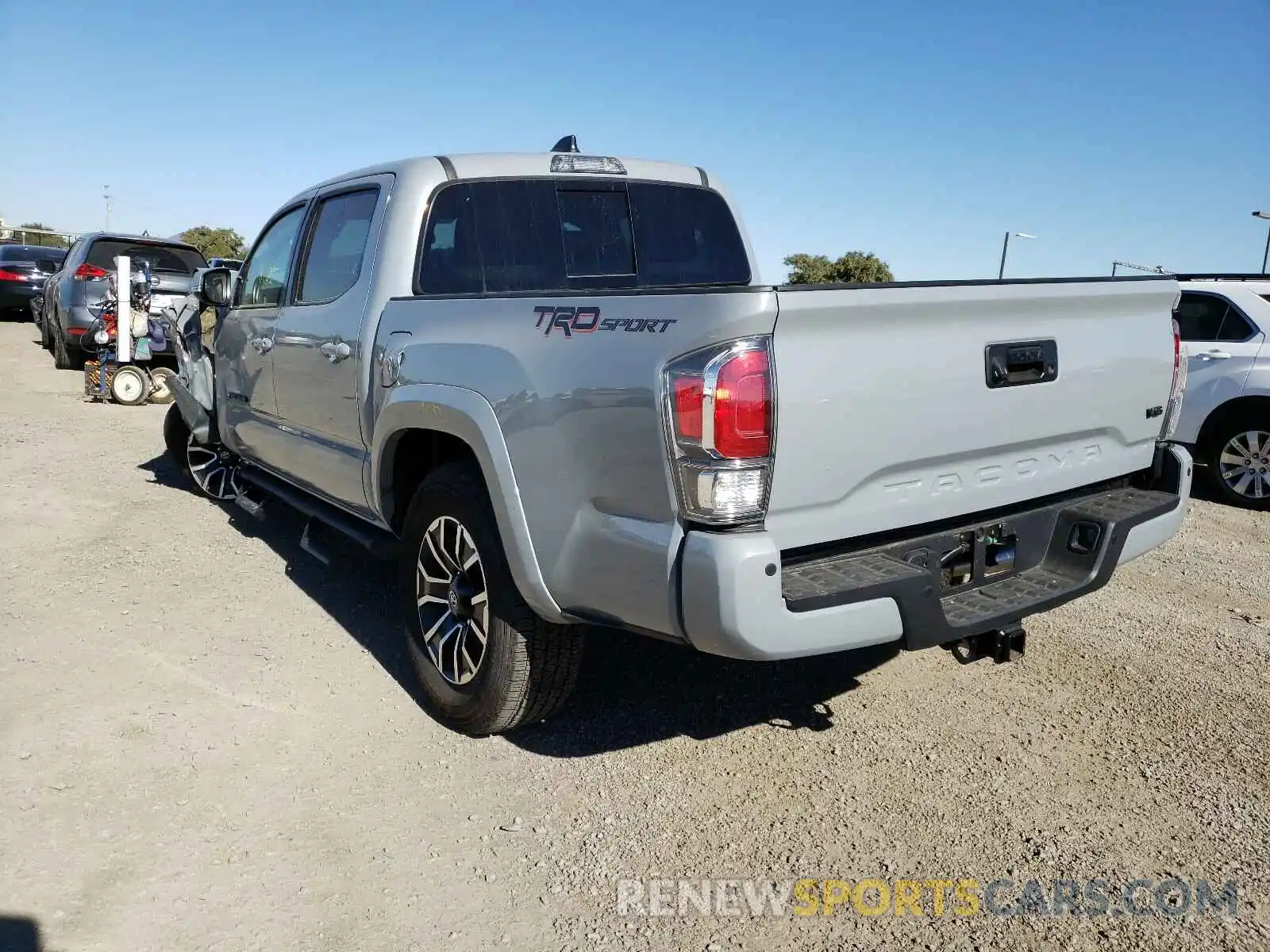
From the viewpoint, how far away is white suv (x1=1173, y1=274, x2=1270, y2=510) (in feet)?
24.9

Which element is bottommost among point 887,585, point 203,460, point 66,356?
point 203,460

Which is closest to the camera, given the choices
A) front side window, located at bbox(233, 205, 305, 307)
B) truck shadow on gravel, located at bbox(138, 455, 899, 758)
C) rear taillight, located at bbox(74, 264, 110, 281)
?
truck shadow on gravel, located at bbox(138, 455, 899, 758)

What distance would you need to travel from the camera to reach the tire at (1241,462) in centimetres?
756

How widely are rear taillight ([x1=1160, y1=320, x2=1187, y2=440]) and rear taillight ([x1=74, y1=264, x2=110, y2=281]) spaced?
42.0 ft

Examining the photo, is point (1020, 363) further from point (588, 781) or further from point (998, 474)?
point (588, 781)

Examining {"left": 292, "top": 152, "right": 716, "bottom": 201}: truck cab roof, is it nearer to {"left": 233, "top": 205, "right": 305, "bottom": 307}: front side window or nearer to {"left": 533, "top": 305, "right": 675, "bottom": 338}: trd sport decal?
{"left": 233, "top": 205, "right": 305, "bottom": 307}: front side window

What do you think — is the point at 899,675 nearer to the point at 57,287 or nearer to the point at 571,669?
the point at 571,669

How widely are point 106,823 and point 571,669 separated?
147cm

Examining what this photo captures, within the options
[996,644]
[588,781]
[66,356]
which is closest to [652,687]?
[588,781]

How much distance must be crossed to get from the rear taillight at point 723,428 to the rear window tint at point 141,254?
1199cm

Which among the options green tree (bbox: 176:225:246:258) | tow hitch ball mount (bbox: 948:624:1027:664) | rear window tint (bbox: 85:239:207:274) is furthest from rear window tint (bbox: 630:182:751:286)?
green tree (bbox: 176:225:246:258)

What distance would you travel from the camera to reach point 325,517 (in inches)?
183

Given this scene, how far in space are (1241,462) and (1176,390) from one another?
4964 mm

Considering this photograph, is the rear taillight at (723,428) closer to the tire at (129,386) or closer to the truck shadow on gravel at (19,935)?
the truck shadow on gravel at (19,935)
